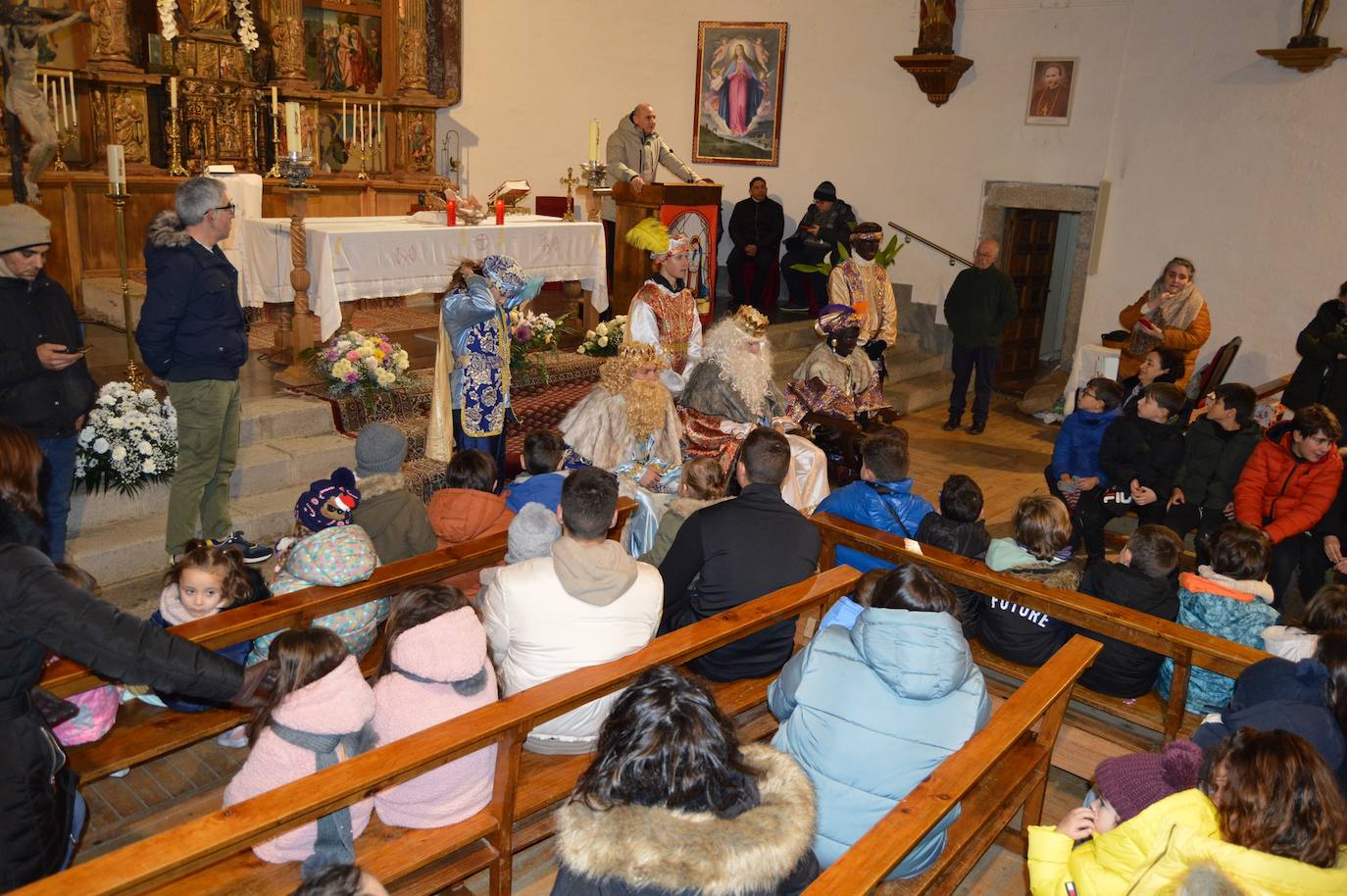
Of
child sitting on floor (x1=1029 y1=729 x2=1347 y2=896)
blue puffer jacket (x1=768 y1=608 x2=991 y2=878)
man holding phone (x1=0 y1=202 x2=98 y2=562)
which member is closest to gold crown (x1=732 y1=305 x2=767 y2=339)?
man holding phone (x1=0 y1=202 x2=98 y2=562)

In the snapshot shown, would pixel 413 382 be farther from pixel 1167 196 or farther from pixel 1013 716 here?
pixel 1167 196

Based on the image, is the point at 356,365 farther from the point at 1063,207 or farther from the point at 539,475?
the point at 1063,207

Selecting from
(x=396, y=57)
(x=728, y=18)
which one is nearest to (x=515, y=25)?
(x=396, y=57)

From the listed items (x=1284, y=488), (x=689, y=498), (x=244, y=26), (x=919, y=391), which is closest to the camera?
A: (x=689, y=498)

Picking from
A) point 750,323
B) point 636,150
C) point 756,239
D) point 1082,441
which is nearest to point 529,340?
point 750,323

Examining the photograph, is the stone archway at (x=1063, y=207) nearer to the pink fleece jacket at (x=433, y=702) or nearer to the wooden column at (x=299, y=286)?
the wooden column at (x=299, y=286)

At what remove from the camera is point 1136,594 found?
12.8ft

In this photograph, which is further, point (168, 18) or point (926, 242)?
point (926, 242)

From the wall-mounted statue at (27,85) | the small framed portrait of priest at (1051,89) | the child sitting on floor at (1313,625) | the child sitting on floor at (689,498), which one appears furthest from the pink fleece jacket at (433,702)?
the small framed portrait of priest at (1051,89)

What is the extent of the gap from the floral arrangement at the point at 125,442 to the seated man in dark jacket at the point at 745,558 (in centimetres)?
289

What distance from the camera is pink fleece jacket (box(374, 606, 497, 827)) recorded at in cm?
271

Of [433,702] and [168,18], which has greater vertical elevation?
[168,18]

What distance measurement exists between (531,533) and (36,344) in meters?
2.35

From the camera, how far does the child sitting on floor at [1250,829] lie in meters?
2.11
